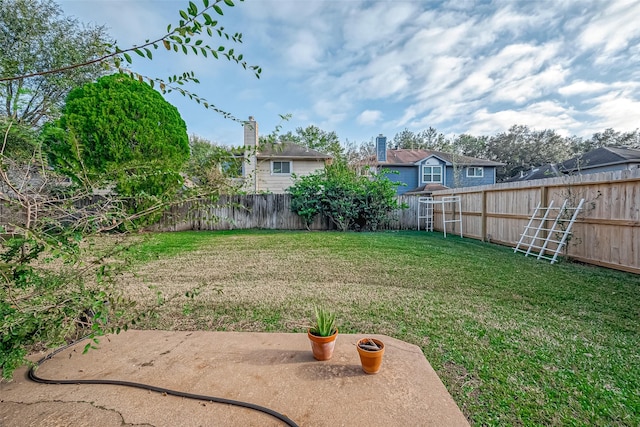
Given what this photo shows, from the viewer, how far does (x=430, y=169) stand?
64.6ft

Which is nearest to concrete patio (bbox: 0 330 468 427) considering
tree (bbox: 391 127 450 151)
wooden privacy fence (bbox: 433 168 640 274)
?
wooden privacy fence (bbox: 433 168 640 274)

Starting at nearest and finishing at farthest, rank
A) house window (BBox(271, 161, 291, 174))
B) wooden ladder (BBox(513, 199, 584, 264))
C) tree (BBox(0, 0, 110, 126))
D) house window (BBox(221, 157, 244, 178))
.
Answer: house window (BBox(221, 157, 244, 178)), wooden ladder (BBox(513, 199, 584, 264)), tree (BBox(0, 0, 110, 126)), house window (BBox(271, 161, 291, 174))

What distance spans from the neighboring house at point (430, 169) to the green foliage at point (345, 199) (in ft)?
29.6

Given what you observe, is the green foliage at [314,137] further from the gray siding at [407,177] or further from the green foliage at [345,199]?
the green foliage at [345,199]

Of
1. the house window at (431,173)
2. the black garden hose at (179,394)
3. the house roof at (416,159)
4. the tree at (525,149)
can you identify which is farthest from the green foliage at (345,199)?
the tree at (525,149)

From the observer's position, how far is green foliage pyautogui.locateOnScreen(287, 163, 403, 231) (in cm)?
1005

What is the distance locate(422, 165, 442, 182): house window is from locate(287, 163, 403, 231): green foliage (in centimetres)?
1051

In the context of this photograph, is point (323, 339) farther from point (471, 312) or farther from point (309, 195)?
point (309, 195)

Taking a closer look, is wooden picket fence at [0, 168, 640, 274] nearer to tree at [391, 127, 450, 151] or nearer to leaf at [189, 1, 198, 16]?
leaf at [189, 1, 198, 16]

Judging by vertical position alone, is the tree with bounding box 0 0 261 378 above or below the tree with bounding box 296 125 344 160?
below

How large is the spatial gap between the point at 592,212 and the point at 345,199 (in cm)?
633

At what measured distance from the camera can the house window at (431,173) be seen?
64.5 feet

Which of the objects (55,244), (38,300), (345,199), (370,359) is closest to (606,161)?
(345,199)

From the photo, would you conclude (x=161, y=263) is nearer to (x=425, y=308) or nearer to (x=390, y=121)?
(x=425, y=308)
